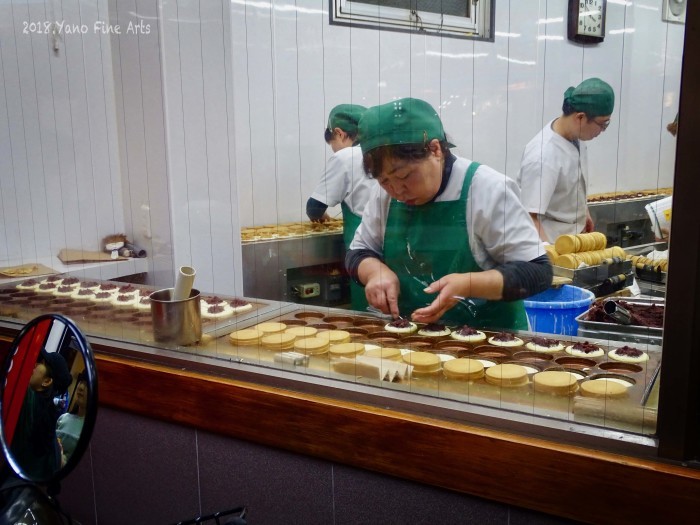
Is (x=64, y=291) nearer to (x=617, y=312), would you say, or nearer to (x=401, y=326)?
(x=401, y=326)

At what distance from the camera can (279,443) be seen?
144 cm

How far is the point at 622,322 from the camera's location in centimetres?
139

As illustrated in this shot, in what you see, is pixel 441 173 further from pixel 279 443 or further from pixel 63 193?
pixel 63 193

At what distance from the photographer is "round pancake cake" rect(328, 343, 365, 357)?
1.50m

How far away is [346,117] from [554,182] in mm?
522

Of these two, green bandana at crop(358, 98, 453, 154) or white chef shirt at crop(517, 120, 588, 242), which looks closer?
white chef shirt at crop(517, 120, 588, 242)

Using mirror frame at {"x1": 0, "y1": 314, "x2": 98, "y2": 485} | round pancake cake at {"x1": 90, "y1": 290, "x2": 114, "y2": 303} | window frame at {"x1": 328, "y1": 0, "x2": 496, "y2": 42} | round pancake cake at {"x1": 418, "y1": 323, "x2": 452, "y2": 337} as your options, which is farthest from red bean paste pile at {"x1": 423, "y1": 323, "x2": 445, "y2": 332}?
round pancake cake at {"x1": 90, "y1": 290, "x2": 114, "y2": 303}

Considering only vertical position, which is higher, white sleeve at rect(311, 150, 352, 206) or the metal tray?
white sleeve at rect(311, 150, 352, 206)

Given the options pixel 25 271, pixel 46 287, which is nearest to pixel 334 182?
pixel 46 287

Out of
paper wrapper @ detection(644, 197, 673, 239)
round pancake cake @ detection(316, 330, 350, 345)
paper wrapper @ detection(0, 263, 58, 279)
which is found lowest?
round pancake cake @ detection(316, 330, 350, 345)

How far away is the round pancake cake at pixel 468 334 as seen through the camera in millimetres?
1480

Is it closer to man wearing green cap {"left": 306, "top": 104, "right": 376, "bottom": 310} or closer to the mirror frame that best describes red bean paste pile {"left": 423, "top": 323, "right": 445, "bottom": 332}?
man wearing green cap {"left": 306, "top": 104, "right": 376, "bottom": 310}

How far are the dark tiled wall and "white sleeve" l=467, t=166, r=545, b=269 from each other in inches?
19.9

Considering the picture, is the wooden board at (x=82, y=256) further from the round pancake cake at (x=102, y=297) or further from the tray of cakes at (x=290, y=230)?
the tray of cakes at (x=290, y=230)
